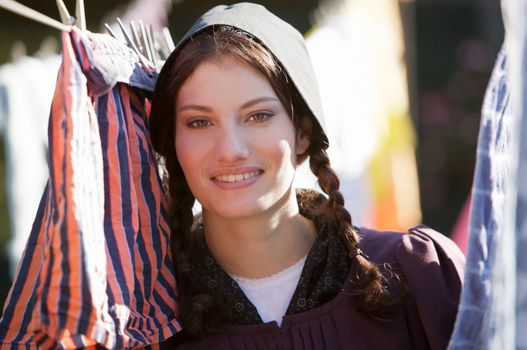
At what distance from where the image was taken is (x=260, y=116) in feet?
6.77

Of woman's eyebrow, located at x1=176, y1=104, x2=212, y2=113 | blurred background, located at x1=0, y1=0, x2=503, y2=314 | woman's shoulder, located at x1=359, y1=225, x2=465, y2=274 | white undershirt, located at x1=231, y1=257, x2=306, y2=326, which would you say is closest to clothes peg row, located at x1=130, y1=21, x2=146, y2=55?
woman's eyebrow, located at x1=176, y1=104, x2=212, y2=113

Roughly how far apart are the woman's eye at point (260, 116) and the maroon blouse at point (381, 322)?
0.45 meters

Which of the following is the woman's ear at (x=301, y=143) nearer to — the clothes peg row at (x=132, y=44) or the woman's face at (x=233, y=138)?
the woman's face at (x=233, y=138)

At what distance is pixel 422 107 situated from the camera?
673 centimetres

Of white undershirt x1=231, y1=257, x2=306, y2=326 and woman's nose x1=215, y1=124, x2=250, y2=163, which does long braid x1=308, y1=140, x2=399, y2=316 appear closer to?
white undershirt x1=231, y1=257, x2=306, y2=326

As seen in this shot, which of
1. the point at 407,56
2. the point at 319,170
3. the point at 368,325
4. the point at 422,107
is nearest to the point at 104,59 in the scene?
the point at 319,170

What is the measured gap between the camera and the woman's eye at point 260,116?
2.05m

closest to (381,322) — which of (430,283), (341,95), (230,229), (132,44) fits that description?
(430,283)

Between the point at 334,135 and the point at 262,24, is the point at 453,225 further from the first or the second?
the point at 262,24

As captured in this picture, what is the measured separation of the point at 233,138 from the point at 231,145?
0.06 ft

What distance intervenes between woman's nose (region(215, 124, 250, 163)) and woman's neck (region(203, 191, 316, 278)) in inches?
8.7

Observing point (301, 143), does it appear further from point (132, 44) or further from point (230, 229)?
point (132, 44)

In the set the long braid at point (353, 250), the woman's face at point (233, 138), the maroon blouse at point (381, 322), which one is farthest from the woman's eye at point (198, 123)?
the maroon blouse at point (381, 322)

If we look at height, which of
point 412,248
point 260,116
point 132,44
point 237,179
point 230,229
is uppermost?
point 132,44
